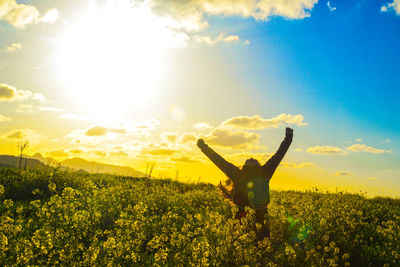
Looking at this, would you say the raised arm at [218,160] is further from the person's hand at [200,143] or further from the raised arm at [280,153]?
the raised arm at [280,153]

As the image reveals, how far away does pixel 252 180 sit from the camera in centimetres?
786

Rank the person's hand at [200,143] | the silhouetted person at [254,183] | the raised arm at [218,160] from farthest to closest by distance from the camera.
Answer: the person's hand at [200,143] < the raised arm at [218,160] < the silhouetted person at [254,183]

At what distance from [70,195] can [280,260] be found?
182 inches

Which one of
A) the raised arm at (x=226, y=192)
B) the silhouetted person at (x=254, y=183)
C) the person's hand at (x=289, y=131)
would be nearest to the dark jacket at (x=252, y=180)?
the silhouetted person at (x=254, y=183)

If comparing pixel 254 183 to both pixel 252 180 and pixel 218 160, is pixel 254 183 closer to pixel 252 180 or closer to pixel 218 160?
pixel 252 180

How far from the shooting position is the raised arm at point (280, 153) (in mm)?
8172

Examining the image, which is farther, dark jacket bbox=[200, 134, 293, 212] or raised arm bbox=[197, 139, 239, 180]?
raised arm bbox=[197, 139, 239, 180]

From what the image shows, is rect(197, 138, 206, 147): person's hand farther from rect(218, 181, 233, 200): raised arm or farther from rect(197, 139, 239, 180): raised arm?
rect(218, 181, 233, 200): raised arm

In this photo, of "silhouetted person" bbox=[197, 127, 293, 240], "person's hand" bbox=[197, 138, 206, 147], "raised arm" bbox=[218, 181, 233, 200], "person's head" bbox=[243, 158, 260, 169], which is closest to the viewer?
"silhouetted person" bbox=[197, 127, 293, 240]

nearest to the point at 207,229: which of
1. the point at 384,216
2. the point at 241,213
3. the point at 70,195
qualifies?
the point at 241,213

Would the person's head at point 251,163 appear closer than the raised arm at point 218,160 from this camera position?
Yes

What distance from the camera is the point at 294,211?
1070 centimetres

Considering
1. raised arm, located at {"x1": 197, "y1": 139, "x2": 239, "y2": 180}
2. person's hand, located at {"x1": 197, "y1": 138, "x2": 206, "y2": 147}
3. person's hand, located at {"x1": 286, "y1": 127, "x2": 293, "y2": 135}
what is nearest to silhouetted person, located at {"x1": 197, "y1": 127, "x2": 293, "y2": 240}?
raised arm, located at {"x1": 197, "y1": 139, "x2": 239, "y2": 180}

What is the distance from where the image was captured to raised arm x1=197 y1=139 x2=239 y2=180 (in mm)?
8273
